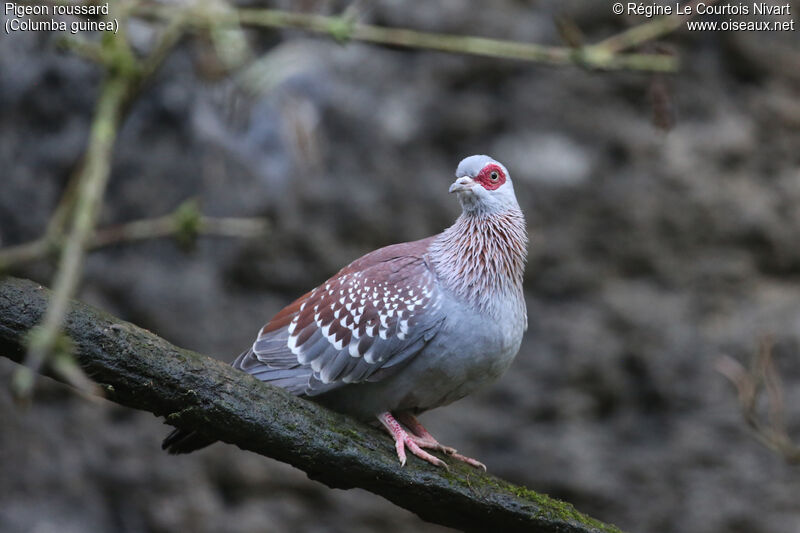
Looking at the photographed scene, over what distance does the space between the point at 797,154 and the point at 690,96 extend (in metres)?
0.88

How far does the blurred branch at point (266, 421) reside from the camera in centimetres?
289

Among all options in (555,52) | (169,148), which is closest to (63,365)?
(555,52)

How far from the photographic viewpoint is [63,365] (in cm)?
169

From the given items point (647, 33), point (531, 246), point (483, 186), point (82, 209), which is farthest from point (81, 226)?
point (531, 246)

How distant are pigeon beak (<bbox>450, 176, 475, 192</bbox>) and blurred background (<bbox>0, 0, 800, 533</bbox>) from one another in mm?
2554

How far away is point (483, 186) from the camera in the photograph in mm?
3672

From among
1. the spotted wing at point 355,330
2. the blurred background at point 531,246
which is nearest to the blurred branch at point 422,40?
the spotted wing at point 355,330

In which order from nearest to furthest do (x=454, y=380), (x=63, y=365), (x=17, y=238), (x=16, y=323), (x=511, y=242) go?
(x=63, y=365), (x=16, y=323), (x=454, y=380), (x=511, y=242), (x=17, y=238)

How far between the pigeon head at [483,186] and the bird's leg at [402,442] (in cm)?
98

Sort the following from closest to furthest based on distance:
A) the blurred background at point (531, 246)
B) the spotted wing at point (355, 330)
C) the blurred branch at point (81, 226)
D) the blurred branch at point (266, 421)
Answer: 1. the blurred branch at point (81, 226)
2. the blurred branch at point (266, 421)
3. the spotted wing at point (355, 330)
4. the blurred background at point (531, 246)

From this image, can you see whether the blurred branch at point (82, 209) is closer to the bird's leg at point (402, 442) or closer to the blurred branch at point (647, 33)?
the bird's leg at point (402, 442)

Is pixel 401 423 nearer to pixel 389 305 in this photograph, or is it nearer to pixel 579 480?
pixel 389 305

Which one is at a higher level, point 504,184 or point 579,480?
point 504,184

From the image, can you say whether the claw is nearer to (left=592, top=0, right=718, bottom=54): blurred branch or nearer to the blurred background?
(left=592, top=0, right=718, bottom=54): blurred branch
